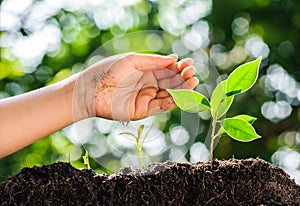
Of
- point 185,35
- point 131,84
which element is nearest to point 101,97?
point 131,84

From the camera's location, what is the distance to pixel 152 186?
2.25 ft

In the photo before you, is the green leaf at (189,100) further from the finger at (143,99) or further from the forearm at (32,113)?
the forearm at (32,113)

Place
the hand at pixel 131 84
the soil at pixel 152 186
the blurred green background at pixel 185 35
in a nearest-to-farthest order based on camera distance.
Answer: the soil at pixel 152 186 → the hand at pixel 131 84 → the blurred green background at pixel 185 35

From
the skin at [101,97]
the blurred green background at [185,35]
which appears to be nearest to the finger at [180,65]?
the skin at [101,97]

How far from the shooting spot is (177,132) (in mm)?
846

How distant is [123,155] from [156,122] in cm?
8

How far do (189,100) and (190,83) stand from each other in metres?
0.05

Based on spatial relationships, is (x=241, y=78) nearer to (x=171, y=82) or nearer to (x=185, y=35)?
(x=171, y=82)

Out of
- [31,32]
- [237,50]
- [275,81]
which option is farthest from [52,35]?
[275,81]

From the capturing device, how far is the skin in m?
0.78

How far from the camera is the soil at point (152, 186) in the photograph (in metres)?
0.68

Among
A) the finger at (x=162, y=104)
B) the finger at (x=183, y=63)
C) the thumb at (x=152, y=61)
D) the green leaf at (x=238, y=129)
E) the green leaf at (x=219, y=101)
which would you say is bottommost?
the green leaf at (x=238, y=129)

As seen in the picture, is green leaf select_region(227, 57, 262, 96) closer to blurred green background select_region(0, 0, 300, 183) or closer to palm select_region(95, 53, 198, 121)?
palm select_region(95, 53, 198, 121)

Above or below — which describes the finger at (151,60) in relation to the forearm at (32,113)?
above
